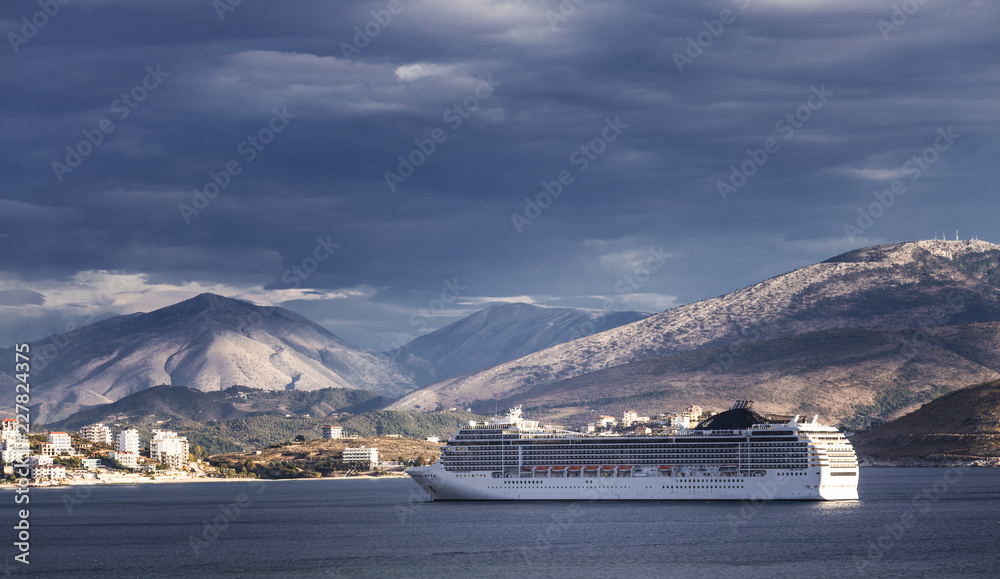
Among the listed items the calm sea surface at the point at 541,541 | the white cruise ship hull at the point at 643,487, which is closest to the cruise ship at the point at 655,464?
the white cruise ship hull at the point at 643,487

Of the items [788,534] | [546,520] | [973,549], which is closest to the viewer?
[973,549]

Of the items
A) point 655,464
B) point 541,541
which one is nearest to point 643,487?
point 655,464

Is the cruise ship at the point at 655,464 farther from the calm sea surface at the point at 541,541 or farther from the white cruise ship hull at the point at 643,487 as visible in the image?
the calm sea surface at the point at 541,541

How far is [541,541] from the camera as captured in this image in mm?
104188

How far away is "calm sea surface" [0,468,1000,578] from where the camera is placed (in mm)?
87938

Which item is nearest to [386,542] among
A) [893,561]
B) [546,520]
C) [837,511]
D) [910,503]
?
[546,520]

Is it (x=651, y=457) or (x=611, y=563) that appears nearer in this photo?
(x=611, y=563)

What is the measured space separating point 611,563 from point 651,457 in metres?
62.1

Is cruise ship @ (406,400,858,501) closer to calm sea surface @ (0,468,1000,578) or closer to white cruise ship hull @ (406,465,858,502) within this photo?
white cruise ship hull @ (406,465,858,502)

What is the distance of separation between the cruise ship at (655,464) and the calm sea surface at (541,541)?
2.35m

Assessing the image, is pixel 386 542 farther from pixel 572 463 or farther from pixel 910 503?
pixel 910 503

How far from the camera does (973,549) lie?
311ft

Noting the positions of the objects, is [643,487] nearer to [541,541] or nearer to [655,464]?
[655,464]

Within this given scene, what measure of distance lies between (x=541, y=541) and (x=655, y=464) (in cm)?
4877
